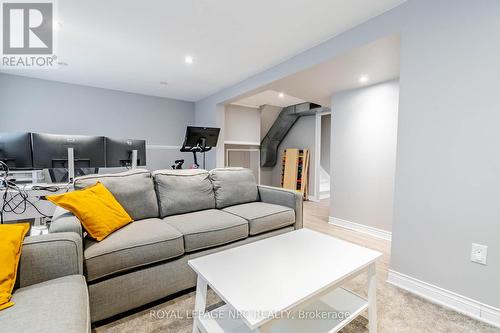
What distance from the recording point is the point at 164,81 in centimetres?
390

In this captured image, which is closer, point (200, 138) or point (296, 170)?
point (200, 138)

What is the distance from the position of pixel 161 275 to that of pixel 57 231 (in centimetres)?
69

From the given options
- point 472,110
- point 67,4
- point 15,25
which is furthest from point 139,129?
point 472,110

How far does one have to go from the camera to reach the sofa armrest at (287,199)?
2480 mm

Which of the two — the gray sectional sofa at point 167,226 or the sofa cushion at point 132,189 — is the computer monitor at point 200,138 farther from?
the sofa cushion at point 132,189

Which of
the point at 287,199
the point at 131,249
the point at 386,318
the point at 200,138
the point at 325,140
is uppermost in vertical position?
the point at 325,140

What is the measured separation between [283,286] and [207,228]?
0.93 meters

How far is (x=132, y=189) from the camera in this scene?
194cm

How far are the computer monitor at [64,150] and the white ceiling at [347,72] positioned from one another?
7.71ft

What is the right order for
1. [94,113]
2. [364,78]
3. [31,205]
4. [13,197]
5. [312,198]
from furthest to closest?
1. [312,198]
2. [94,113]
3. [364,78]
4. [31,205]
5. [13,197]

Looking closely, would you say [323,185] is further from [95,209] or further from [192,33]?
[95,209]

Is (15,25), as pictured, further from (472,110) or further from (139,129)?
(472,110)

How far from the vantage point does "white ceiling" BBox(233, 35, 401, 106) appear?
2.12m

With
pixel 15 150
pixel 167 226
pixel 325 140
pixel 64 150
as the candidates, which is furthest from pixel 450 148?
pixel 325 140
